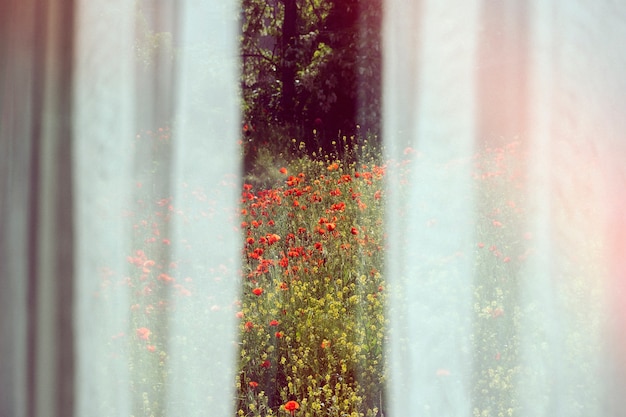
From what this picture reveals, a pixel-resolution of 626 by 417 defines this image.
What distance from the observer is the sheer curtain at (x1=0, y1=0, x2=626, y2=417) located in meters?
1.51

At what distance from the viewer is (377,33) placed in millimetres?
6191

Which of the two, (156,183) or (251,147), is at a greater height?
(251,147)

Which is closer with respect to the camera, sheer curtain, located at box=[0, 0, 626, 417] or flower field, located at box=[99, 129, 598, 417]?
sheer curtain, located at box=[0, 0, 626, 417]

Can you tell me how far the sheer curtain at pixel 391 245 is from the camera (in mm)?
1514

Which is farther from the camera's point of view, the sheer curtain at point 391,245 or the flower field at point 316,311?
the flower field at point 316,311

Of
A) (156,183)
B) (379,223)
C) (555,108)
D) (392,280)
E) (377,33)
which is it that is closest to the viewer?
(555,108)

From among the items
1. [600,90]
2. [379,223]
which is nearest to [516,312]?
[379,223]

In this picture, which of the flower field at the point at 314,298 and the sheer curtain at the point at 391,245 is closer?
the sheer curtain at the point at 391,245

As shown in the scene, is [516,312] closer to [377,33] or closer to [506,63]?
[506,63]

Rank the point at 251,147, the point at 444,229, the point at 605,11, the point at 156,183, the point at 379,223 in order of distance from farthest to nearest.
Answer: the point at 251,147 < the point at 156,183 < the point at 379,223 < the point at 444,229 < the point at 605,11

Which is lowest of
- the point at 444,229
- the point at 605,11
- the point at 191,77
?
the point at 444,229

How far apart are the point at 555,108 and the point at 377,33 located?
484cm

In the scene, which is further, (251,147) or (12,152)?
(251,147)

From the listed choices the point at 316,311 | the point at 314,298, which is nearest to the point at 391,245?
the point at 314,298
